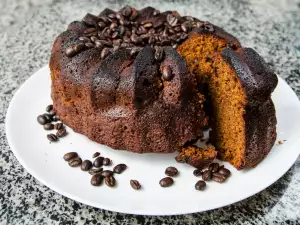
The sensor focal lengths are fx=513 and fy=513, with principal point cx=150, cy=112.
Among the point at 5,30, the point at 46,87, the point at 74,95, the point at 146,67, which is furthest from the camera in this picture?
the point at 5,30

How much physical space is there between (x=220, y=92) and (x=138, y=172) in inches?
24.3

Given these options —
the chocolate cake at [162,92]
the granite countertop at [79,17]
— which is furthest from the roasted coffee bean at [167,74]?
the granite countertop at [79,17]

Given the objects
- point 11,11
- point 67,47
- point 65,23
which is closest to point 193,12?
point 65,23

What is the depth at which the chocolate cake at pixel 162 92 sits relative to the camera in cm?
259

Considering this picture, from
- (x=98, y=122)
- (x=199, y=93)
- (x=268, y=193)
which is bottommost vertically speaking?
(x=268, y=193)

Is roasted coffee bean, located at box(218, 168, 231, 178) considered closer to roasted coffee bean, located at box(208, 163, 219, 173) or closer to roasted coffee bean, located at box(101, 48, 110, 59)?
roasted coffee bean, located at box(208, 163, 219, 173)

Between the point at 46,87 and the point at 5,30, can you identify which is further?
the point at 5,30

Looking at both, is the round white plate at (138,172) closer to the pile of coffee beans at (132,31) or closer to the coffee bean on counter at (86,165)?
the coffee bean on counter at (86,165)

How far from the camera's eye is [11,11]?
183 inches

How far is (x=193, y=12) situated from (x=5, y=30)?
5.47ft

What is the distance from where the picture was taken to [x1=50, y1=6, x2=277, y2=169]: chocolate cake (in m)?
2.59

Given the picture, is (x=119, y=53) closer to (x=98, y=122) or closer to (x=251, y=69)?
(x=98, y=122)

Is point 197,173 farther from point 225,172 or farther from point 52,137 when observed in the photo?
point 52,137

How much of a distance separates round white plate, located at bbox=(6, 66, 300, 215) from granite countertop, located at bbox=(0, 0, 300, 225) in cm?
16
